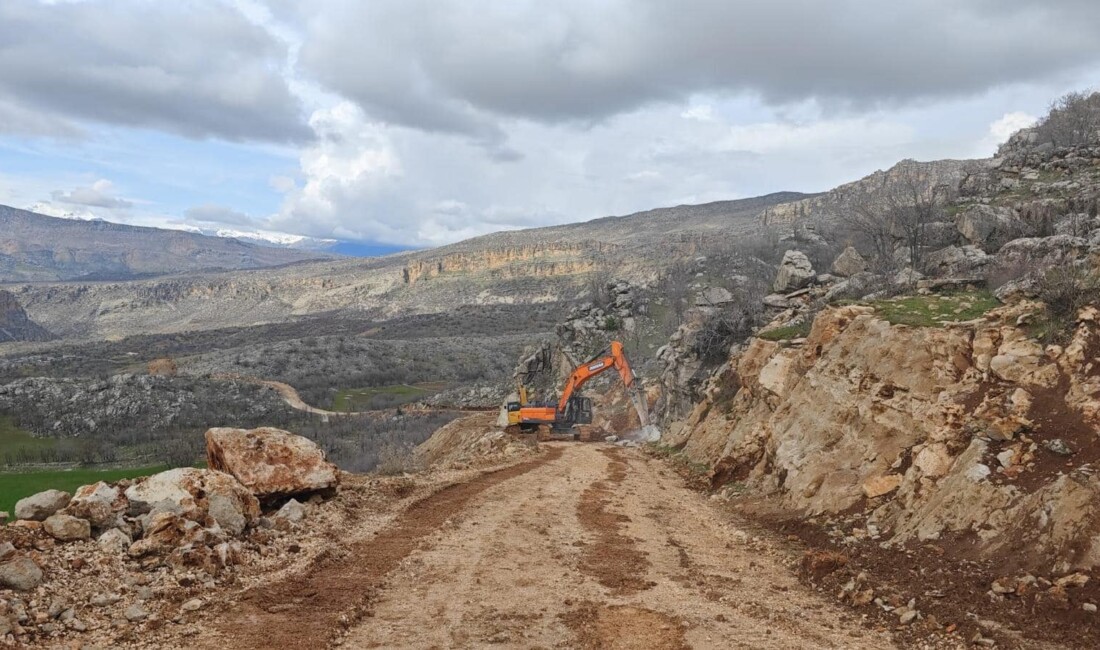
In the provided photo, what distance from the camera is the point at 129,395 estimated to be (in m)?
59.2

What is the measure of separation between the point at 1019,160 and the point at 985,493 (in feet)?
87.1

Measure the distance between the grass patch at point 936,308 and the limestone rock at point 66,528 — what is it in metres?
13.6

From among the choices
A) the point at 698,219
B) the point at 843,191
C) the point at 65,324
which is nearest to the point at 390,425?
the point at 843,191

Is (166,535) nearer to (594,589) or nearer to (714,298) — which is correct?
(594,589)

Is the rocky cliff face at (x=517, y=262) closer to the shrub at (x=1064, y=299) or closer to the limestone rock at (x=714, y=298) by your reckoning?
the limestone rock at (x=714, y=298)

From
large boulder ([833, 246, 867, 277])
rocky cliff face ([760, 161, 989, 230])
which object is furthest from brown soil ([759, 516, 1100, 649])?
rocky cliff face ([760, 161, 989, 230])

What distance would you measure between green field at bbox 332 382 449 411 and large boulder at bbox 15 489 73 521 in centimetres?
5739

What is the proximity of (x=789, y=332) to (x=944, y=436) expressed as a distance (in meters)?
9.96

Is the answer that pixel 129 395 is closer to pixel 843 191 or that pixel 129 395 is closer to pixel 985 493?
pixel 985 493

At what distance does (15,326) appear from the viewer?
172 meters

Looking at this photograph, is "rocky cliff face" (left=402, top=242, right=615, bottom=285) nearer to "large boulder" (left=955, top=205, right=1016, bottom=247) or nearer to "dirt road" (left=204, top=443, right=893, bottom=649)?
"large boulder" (left=955, top=205, right=1016, bottom=247)

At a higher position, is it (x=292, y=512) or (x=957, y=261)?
(x=957, y=261)

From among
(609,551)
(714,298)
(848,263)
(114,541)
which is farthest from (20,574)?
(714,298)

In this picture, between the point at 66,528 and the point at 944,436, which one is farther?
the point at 944,436
